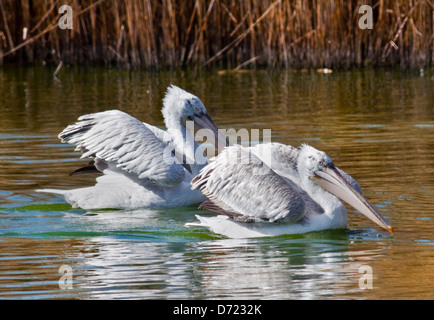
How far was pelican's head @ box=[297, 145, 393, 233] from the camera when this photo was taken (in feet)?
18.0

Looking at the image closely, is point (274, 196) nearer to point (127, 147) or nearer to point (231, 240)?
point (231, 240)

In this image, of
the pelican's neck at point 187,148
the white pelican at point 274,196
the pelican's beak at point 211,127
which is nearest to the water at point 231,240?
the white pelican at point 274,196

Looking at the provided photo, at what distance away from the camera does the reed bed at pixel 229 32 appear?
12.9 m

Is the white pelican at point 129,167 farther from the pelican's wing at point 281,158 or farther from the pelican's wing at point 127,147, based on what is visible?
the pelican's wing at point 281,158

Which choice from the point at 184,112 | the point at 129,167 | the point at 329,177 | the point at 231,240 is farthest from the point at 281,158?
the point at 184,112

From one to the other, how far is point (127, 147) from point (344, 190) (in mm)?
1704

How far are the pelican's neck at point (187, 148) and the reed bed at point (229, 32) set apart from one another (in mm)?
6157

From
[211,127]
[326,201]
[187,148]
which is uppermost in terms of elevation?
[211,127]

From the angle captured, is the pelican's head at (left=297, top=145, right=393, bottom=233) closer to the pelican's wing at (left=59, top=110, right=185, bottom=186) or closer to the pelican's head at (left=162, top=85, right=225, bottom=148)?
the pelican's wing at (left=59, top=110, right=185, bottom=186)

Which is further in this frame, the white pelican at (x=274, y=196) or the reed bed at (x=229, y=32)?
the reed bed at (x=229, y=32)

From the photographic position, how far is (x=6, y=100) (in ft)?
39.1

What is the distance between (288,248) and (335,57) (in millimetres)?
8495

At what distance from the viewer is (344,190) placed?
5551mm

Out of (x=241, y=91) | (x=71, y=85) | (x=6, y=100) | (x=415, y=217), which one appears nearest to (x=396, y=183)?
(x=415, y=217)
